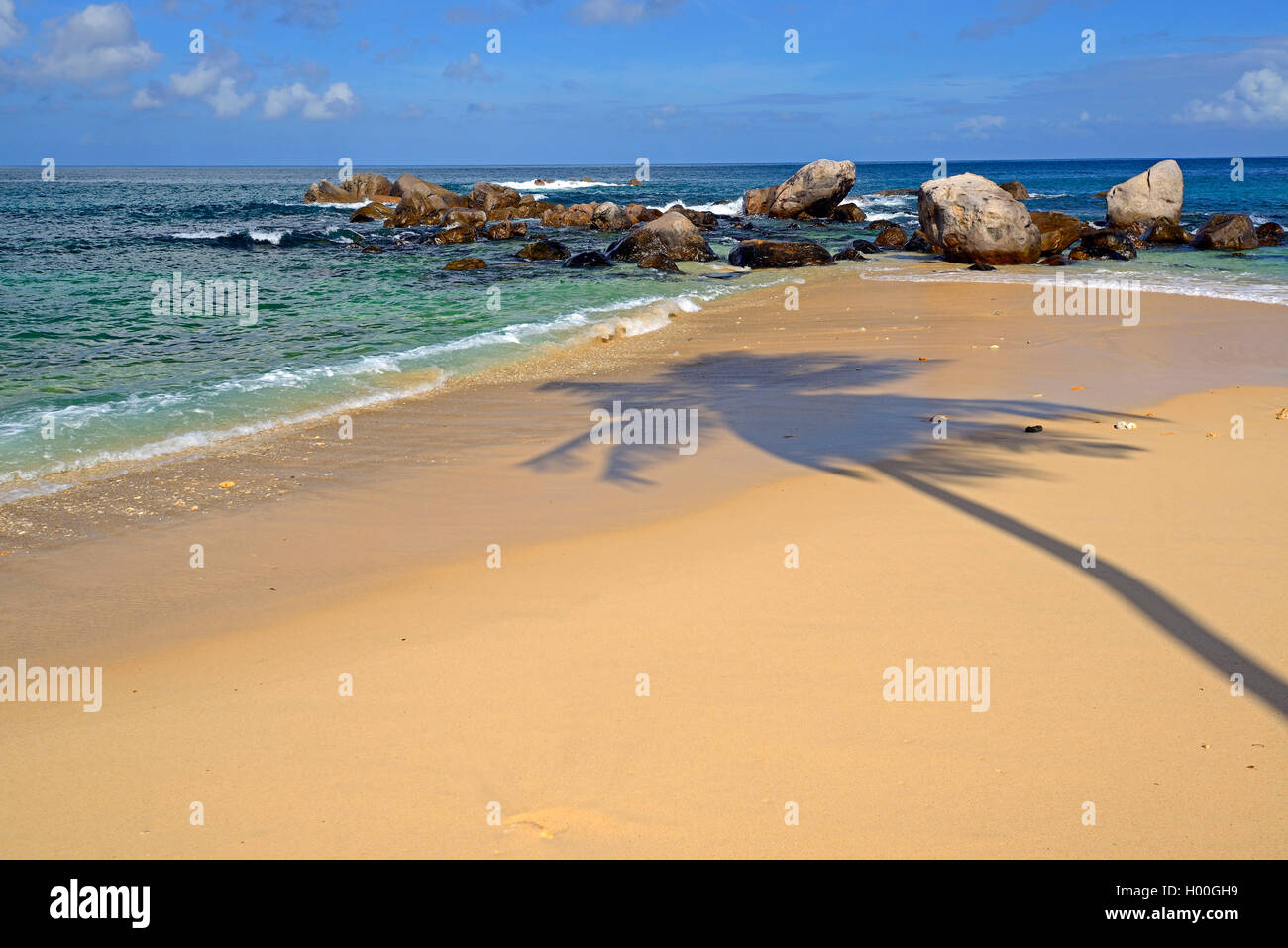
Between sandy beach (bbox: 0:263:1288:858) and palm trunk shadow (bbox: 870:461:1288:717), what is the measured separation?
0.02 metres

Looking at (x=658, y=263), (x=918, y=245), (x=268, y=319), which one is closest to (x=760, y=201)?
(x=918, y=245)

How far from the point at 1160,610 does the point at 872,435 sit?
351 centimetres

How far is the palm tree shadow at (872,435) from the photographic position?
14.1ft

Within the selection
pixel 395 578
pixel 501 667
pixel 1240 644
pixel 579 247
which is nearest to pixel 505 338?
pixel 395 578

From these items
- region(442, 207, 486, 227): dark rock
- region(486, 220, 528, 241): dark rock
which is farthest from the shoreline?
region(442, 207, 486, 227): dark rock

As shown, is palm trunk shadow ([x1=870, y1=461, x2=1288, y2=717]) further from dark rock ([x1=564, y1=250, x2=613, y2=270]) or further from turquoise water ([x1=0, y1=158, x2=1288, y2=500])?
dark rock ([x1=564, y1=250, x2=613, y2=270])

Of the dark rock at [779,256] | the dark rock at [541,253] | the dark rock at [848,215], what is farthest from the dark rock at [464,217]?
the dark rock at [779,256]

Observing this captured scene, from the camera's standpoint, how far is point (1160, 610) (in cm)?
416

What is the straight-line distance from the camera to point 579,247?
101 ft

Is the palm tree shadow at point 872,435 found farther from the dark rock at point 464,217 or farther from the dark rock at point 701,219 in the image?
the dark rock at point 464,217

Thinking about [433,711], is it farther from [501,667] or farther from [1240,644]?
[1240,644]

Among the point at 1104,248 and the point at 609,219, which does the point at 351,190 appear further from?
the point at 1104,248

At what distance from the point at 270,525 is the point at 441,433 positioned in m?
2.56

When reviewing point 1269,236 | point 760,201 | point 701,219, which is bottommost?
point 1269,236
